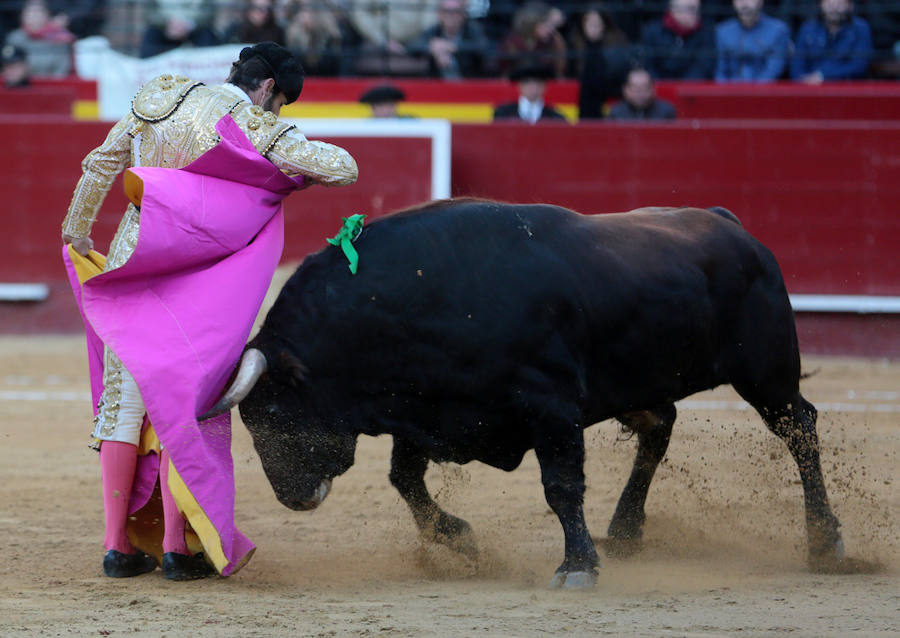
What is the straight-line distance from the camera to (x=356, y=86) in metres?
8.70

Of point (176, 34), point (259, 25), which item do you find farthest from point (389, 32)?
point (176, 34)

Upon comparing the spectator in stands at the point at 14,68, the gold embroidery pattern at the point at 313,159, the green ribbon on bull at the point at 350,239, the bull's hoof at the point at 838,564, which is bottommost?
the bull's hoof at the point at 838,564

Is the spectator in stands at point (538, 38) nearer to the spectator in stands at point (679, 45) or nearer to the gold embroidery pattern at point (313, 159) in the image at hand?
the spectator in stands at point (679, 45)

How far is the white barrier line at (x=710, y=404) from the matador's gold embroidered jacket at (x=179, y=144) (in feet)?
9.75

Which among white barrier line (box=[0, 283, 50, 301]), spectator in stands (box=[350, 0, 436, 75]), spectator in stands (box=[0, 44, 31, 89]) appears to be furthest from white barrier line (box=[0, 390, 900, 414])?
spectator in stands (box=[350, 0, 436, 75])

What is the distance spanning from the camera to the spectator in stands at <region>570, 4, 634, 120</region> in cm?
814

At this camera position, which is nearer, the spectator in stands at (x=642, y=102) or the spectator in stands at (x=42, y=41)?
the spectator in stands at (x=642, y=102)

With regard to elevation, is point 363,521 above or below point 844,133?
below

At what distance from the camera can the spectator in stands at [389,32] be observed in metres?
8.81

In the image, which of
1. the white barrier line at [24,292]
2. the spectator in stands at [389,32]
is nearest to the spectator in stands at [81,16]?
the spectator in stands at [389,32]

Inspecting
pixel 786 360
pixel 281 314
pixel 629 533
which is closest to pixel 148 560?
pixel 281 314

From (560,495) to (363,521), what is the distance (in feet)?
3.30

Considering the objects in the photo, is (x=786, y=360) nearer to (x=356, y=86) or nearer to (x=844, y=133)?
(x=844, y=133)

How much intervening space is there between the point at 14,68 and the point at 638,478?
21.4 ft
